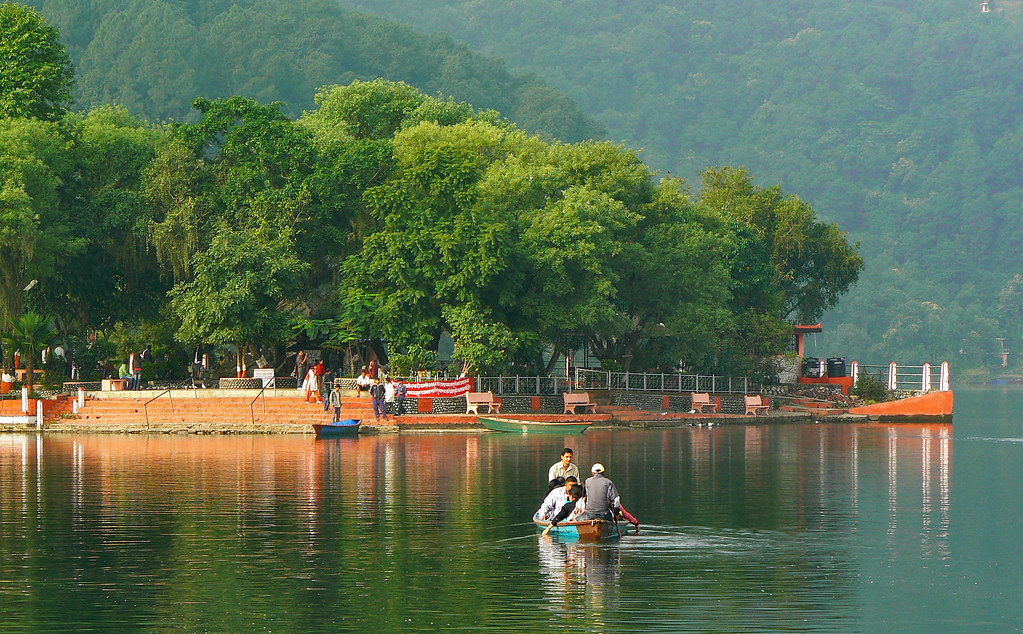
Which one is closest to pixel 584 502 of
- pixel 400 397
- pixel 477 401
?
pixel 400 397

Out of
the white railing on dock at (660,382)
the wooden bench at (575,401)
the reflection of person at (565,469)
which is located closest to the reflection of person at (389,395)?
the wooden bench at (575,401)

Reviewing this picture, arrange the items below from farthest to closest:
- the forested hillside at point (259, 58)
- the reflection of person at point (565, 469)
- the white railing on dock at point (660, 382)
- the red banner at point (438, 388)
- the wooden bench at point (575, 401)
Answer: the forested hillside at point (259, 58), the white railing on dock at point (660, 382), the wooden bench at point (575, 401), the red banner at point (438, 388), the reflection of person at point (565, 469)

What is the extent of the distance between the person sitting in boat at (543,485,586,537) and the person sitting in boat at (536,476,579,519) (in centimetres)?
10

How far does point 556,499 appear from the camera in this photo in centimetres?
2723


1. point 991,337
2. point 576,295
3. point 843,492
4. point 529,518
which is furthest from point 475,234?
point 991,337

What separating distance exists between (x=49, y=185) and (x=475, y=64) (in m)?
114

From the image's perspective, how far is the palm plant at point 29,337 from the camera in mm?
60519

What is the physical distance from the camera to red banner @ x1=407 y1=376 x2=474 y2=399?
192 ft

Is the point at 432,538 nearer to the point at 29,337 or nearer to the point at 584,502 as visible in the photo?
the point at 584,502

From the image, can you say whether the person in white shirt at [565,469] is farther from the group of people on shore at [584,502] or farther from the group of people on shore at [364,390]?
the group of people on shore at [364,390]

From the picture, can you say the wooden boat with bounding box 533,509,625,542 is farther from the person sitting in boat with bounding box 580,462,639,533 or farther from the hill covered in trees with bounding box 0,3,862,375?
the hill covered in trees with bounding box 0,3,862,375

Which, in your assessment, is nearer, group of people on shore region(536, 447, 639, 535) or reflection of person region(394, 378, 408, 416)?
group of people on shore region(536, 447, 639, 535)

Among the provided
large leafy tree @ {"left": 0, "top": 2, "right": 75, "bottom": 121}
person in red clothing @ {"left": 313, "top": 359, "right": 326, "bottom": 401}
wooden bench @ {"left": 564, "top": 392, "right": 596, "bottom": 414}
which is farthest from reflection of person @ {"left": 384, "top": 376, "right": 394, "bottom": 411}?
large leafy tree @ {"left": 0, "top": 2, "right": 75, "bottom": 121}

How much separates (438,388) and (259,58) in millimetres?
103178
